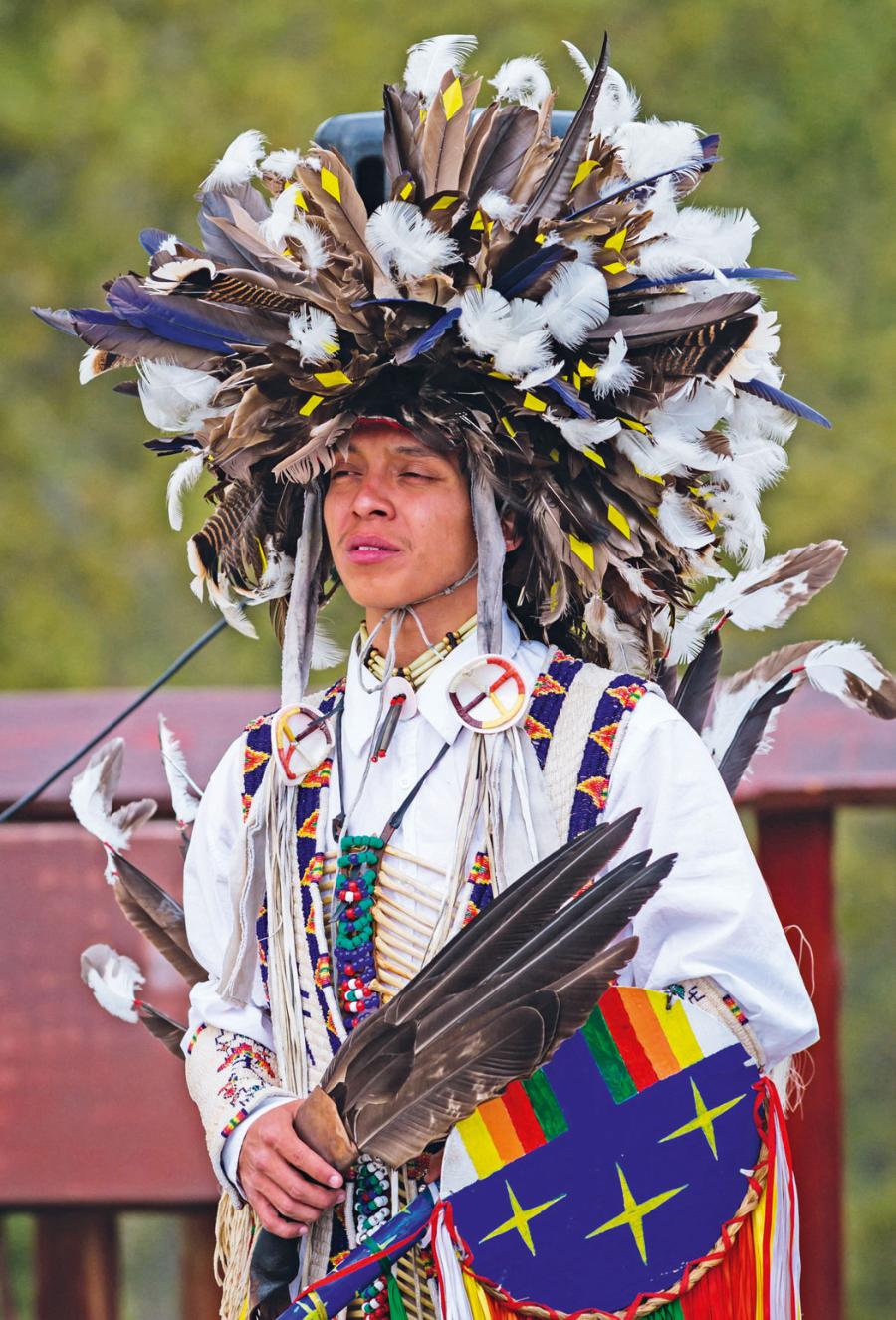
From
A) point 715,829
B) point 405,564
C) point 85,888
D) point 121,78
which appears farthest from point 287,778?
point 121,78

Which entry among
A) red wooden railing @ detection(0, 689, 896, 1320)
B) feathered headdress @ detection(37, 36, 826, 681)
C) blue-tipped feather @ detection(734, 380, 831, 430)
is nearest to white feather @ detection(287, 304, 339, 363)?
feathered headdress @ detection(37, 36, 826, 681)

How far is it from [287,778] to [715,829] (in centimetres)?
53

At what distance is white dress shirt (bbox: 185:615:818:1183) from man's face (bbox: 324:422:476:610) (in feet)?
0.39

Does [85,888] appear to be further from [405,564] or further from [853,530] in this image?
[853,530]

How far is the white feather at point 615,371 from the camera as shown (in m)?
2.15

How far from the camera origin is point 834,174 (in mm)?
8414

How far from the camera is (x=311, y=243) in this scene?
2.19m

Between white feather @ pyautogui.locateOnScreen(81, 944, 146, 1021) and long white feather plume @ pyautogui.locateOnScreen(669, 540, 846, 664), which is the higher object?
long white feather plume @ pyautogui.locateOnScreen(669, 540, 846, 664)

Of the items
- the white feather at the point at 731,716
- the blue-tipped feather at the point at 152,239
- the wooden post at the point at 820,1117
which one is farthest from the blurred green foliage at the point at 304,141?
the blue-tipped feather at the point at 152,239

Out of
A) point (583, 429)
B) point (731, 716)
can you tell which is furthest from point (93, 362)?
point (731, 716)

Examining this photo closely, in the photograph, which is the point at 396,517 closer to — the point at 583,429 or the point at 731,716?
the point at 583,429

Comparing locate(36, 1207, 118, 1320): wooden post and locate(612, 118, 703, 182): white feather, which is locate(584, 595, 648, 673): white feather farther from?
locate(36, 1207, 118, 1320): wooden post

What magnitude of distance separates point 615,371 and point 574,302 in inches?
3.7

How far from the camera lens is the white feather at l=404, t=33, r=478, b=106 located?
2326mm
